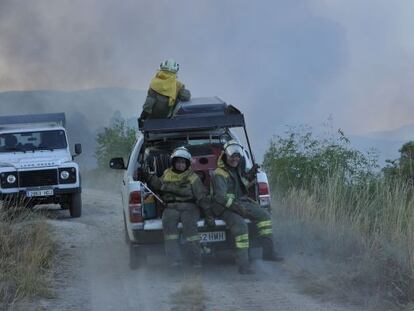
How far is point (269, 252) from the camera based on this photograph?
27.9 feet

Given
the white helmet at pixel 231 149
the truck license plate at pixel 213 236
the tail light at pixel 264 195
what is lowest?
the truck license plate at pixel 213 236

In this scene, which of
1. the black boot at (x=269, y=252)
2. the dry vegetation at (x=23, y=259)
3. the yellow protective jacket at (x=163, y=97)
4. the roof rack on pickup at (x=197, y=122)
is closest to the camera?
the dry vegetation at (x=23, y=259)

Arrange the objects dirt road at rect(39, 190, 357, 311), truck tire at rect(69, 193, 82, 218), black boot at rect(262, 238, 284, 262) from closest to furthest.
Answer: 1. dirt road at rect(39, 190, 357, 311)
2. black boot at rect(262, 238, 284, 262)
3. truck tire at rect(69, 193, 82, 218)

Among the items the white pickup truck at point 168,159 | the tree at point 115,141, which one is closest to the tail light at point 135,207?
the white pickup truck at point 168,159

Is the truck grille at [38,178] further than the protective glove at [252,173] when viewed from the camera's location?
Yes

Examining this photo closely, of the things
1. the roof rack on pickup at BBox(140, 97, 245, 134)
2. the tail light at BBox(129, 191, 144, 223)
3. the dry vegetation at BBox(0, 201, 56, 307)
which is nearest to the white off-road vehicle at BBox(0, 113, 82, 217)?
the dry vegetation at BBox(0, 201, 56, 307)

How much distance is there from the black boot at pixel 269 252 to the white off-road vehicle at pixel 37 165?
21.4 ft

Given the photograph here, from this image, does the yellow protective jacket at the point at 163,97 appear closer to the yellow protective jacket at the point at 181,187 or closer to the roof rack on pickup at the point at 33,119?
the yellow protective jacket at the point at 181,187

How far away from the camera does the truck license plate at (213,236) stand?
26.8 ft

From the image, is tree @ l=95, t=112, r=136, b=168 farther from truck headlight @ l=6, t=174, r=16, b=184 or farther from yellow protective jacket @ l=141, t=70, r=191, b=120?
yellow protective jacket @ l=141, t=70, r=191, b=120

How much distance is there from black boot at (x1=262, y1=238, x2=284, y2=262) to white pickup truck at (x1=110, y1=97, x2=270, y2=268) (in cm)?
23

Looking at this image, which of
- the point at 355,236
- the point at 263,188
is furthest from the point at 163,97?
the point at 355,236

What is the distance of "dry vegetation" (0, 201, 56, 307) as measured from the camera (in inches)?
278

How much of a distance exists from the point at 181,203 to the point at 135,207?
52cm
